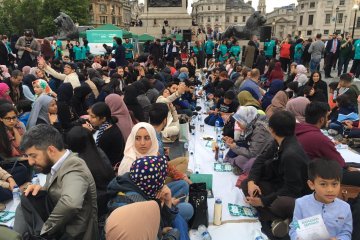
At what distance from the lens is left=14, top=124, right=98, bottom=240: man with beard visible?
7.53 ft

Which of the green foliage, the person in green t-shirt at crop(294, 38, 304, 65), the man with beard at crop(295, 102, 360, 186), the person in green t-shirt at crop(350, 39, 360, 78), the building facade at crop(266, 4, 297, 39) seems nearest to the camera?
the man with beard at crop(295, 102, 360, 186)

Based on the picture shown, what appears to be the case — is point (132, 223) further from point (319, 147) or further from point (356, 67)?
point (356, 67)

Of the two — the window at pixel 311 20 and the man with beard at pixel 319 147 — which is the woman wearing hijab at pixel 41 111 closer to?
the man with beard at pixel 319 147

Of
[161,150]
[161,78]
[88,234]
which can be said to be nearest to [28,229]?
[88,234]

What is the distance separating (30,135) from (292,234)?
7.98 feet

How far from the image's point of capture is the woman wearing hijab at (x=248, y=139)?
4590 millimetres

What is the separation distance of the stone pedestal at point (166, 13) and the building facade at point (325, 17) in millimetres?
49330

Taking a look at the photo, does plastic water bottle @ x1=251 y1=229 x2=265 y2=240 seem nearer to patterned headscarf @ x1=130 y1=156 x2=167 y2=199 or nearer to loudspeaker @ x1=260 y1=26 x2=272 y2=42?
patterned headscarf @ x1=130 y1=156 x2=167 y2=199

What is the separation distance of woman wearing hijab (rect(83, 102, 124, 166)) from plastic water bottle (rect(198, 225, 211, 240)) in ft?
5.20

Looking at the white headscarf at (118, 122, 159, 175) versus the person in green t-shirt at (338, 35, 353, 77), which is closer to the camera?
the white headscarf at (118, 122, 159, 175)

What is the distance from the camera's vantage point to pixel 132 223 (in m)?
2.03

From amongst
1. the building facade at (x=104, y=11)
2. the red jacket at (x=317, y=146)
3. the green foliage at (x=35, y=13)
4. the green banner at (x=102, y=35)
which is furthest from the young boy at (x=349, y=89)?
the building facade at (x=104, y=11)

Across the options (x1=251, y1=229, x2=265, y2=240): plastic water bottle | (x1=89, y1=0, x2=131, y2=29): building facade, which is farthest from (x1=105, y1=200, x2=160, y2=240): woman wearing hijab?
(x1=89, y1=0, x2=131, y2=29): building facade

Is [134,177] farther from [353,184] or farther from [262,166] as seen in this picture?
[353,184]
